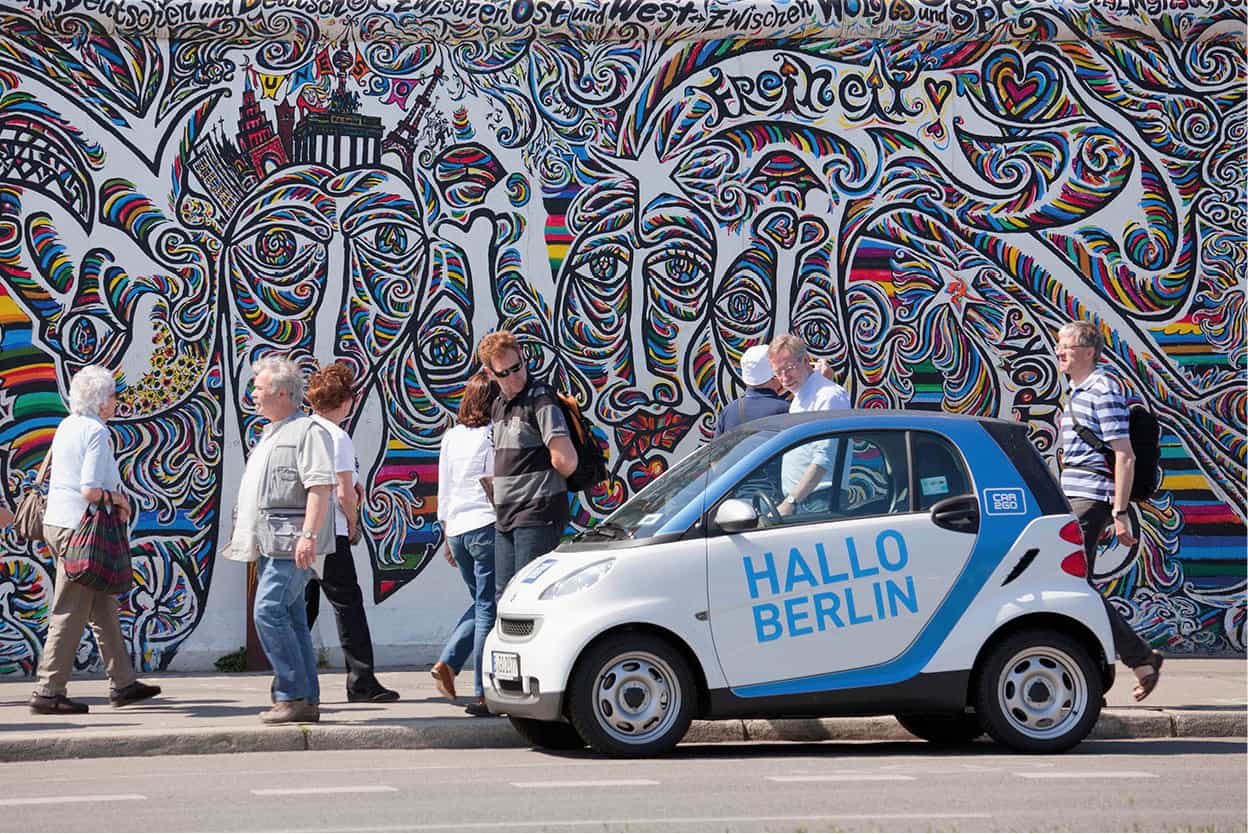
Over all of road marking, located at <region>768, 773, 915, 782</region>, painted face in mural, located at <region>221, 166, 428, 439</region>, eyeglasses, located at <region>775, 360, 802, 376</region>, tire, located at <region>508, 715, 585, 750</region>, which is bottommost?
road marking, located at <region>768, 773, 915, 782</region>

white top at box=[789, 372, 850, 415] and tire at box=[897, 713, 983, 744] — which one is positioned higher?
white top at box=[789, 372, 850, 415]

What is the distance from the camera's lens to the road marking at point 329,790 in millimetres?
7539

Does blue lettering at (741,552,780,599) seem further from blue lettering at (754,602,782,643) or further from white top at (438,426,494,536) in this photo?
white top at (438,426,494,536)

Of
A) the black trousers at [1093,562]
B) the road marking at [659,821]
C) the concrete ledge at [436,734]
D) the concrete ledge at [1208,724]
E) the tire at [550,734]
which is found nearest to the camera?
the road marking at [659,821]

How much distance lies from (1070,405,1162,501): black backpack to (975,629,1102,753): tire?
1.54 m

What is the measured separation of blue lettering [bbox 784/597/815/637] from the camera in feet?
28.0

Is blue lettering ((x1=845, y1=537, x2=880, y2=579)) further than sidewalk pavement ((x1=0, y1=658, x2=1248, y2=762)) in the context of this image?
No

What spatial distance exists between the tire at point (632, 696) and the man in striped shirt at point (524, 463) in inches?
50.7

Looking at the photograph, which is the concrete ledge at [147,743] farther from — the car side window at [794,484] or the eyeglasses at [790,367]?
the eyeglasses at [790,367]

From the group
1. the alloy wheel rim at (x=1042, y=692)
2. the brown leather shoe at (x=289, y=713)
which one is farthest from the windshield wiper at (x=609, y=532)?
the alloy wheel rim at (x=1042, y=692)

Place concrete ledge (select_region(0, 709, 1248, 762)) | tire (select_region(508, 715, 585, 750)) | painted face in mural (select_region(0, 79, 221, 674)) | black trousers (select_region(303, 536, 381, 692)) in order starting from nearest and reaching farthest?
concrete ledge (select_region(0, 709, 1248, 762))
tire (select_region(508, 715, 585, 750))
black trousers (select_region(303, 536, 381, 692))
painted face in mural (select_region(0, 79, 221, 674))

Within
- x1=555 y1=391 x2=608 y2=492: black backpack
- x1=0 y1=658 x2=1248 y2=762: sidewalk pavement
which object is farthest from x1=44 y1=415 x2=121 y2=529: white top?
x1=555 y1=391 x2=608 y2=492: black backpack

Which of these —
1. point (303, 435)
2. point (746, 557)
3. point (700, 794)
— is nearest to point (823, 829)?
point (700, 794)

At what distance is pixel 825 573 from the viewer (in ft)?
28.2
